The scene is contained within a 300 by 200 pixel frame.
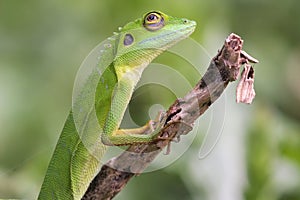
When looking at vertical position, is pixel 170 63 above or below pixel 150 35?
below

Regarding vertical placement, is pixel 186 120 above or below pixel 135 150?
above

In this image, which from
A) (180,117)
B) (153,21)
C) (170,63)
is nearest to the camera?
(180,117)

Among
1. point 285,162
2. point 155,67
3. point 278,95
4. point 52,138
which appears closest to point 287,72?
point 278,95

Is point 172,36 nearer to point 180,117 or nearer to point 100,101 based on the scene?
point 100,101

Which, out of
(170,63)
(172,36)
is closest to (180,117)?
(172,36)

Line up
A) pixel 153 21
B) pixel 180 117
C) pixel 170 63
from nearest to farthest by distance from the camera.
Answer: pixel 180 117 → pixel 153 21 → pixel 170 63

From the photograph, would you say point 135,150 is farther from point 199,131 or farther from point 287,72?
point 287,72
